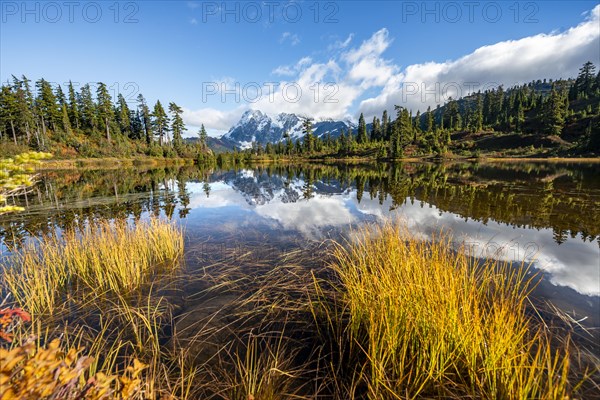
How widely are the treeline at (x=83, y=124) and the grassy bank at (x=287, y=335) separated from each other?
70.7m

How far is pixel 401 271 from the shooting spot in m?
4.73

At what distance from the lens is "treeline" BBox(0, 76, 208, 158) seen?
6312cm

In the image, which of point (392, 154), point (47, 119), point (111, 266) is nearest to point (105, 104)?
Result: point (47, 119)

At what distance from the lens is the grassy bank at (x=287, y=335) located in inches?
115

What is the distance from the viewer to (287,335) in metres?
4.54

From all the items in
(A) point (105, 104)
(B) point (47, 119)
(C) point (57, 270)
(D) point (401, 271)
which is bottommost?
(C) point (57, 270)

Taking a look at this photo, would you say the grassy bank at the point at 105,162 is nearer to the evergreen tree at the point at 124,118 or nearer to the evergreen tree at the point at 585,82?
the evergreen tree at the point at 124,118

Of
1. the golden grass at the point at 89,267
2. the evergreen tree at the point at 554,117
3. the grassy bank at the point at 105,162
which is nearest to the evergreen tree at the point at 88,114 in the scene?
the grassy bank at the point at 105,162

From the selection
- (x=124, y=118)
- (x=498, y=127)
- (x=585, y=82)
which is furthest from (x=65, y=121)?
(x=585, y=82)

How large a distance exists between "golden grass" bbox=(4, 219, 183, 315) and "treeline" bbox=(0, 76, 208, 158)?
68203 millimetres

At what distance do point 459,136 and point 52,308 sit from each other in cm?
11163

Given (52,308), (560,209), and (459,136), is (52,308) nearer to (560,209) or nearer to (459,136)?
(560,209)

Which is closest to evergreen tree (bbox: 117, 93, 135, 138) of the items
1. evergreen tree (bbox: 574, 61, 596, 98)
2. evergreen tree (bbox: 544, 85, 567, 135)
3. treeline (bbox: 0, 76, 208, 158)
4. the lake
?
treeline (bbox: 0, 76, 208, 158)

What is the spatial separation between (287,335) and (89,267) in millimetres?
6131
